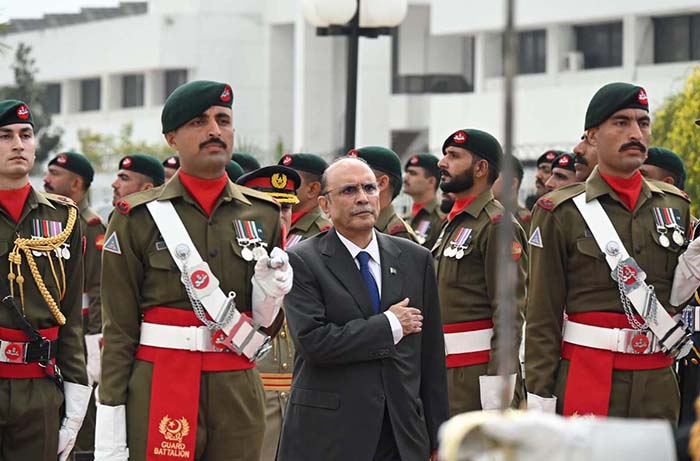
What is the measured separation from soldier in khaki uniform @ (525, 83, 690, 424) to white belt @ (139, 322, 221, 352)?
1795 mm

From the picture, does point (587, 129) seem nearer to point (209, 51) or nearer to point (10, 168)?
point (10, 168)

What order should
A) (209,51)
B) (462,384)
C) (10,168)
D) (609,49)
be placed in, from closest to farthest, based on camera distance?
1. (10,168)
2. (462,384)
3. (609,49)
4. (209,51)

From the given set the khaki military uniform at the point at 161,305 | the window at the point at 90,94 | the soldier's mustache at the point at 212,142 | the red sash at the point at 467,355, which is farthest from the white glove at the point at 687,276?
the window at the point at 90,94

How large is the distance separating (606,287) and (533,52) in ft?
138

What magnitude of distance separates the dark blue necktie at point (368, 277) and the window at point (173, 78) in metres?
55.7

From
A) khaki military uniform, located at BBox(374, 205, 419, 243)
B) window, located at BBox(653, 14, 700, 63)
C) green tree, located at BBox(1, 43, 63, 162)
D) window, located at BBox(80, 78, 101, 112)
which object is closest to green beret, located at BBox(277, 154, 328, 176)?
khaki military uniform, located at BBox(374, 205, 419, 243)

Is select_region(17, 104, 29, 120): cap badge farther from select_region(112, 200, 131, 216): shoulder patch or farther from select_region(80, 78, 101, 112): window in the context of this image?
select_region(80, 78, 101, 112): window

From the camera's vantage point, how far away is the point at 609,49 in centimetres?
4731

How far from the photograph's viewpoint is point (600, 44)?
47469 millimetres

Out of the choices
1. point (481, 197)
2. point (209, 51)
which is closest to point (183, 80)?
point (209, 51)

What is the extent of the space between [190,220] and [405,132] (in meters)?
48.3

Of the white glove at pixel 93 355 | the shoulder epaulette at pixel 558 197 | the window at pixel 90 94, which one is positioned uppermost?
the window at pixel 90 94

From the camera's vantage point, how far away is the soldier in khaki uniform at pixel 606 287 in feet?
27.1

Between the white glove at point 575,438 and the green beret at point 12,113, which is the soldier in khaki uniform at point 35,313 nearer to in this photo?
the green beret at point 12,113
